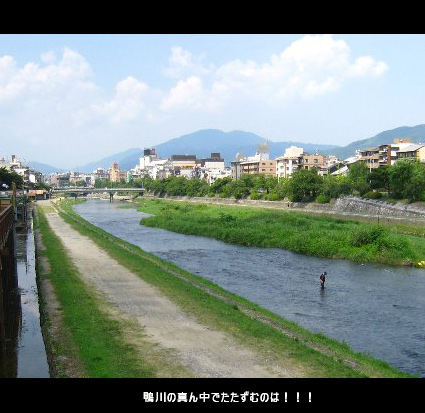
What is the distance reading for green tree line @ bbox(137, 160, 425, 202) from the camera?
48.2m

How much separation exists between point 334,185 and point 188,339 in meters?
50.1

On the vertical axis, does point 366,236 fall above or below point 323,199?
below

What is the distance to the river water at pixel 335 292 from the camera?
14836 mm

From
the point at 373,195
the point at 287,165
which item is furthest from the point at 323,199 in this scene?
the point at 287,165

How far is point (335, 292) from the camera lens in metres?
21.0

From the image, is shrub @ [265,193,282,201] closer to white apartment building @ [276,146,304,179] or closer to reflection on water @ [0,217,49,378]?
white apartment building @ [276,146,304,179]

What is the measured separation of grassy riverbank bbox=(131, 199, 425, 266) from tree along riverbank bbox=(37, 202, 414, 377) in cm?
1220

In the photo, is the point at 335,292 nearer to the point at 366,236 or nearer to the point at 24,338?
the point at 366,236

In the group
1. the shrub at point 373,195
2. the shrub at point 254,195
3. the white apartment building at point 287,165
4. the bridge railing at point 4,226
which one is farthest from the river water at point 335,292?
the white apartment building at point 287,165

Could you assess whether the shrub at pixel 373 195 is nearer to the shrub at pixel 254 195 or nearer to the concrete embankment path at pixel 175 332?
the shrub at pixel 254 195

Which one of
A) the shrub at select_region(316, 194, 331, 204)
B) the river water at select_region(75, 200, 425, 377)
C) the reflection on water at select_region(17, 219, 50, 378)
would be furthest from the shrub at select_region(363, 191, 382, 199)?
the reflection on water at select_region(17, 219, 50, 378)
